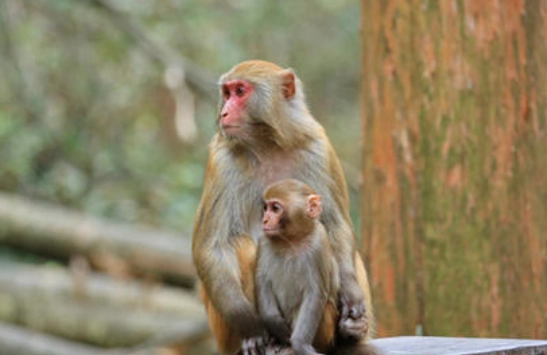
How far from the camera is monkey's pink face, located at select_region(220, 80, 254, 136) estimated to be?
5.68 meters

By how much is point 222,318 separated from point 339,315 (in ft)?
1.74

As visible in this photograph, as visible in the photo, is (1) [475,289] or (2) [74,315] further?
(2) [74,315]

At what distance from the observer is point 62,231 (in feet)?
45.1

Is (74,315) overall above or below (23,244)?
below

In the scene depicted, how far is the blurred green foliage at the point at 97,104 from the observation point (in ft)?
48.0

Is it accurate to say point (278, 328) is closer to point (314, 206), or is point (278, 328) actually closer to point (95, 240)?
point (314, 206)

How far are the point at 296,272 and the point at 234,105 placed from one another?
2.64 feet

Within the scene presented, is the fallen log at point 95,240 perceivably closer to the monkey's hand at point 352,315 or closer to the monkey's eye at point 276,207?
the monkey's hand at point 352,315

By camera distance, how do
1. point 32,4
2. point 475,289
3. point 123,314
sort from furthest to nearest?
point 32,4 < point 123,314 < point 475,289

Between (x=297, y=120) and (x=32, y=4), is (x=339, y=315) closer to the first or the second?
(x=297, y=120)

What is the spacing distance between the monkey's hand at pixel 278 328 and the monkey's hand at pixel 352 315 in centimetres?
25

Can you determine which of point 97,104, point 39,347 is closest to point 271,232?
point 39,347

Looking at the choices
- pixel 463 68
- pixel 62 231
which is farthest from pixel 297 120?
pixel 62 231

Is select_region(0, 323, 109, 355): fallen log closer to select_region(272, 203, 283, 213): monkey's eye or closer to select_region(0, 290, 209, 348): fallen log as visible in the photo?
select_region(0, 290, 209, 348): fallen log
